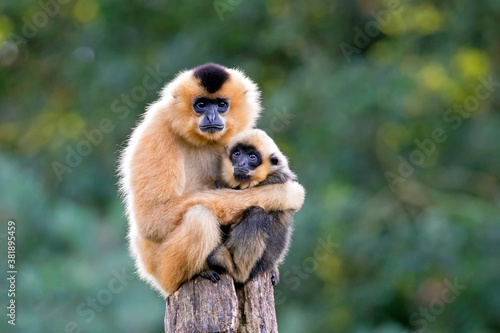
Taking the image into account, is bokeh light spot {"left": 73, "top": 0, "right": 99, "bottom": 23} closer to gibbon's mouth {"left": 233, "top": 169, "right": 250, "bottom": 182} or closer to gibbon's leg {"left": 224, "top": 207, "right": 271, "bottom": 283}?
gibbon's mouth {"left": 233, "top": 169, "right": 250, "bottom": 182}

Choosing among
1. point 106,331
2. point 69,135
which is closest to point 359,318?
point 106,331

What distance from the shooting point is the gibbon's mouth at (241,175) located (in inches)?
242

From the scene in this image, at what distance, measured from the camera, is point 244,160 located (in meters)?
6.11

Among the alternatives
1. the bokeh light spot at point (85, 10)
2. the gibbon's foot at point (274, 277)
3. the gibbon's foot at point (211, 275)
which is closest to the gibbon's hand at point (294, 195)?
the gibbon's foot at point (274, 277)

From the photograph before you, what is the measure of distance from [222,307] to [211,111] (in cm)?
180

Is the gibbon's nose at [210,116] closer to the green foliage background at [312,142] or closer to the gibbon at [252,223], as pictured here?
the gibbon at [252,223]

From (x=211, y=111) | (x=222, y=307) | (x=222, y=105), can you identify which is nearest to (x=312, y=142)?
(x=222, y=105)

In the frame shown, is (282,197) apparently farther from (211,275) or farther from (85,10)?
(85,10)

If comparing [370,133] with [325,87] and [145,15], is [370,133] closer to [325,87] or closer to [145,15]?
[325,87]

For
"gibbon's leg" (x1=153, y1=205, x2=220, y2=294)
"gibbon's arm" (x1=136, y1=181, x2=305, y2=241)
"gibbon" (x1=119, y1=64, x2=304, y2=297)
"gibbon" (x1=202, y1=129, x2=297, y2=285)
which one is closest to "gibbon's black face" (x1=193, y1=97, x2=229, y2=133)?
"gibbon" (x1=119, y1=64, x2=304, y2=297)

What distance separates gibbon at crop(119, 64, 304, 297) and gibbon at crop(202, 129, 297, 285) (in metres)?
0.09

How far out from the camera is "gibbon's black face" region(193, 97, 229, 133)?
624 cm

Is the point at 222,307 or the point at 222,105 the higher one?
the point at 222,105

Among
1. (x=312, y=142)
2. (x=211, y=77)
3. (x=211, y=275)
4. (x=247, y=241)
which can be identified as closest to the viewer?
(x=211, y=275)
